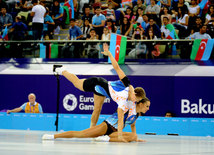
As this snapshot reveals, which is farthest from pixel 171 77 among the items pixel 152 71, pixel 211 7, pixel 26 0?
pixel 26 0

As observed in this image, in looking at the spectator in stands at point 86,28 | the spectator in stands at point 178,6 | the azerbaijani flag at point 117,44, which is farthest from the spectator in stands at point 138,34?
the spectator in stands at point 178,6

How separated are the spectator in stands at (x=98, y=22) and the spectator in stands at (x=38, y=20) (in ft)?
7.41

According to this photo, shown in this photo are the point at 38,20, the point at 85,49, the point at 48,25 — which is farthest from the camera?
the point at 48,25

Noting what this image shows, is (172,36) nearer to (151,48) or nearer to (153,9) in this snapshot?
(151,48)

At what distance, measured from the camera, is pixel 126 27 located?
1556 cm

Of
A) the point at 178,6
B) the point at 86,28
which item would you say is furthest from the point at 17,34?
the point at 178,6

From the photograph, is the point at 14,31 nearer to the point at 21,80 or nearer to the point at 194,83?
the point at 21,80

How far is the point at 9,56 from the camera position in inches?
635

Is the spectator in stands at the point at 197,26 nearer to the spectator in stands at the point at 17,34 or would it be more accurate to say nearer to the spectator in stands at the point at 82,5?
the spectator in stands at the point at 82,5

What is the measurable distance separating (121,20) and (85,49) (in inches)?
88.3

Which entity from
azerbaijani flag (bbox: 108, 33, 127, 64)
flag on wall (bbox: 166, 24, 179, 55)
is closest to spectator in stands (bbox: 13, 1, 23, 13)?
azerbaijani flag (bbox: 108, 33, 127, 64)

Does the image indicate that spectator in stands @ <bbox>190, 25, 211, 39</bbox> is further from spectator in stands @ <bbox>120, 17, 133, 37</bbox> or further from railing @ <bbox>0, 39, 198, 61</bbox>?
spectator in stands @ <bbox>120, 17, 133, 37</bbox>

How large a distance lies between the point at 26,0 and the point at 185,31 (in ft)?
28.2

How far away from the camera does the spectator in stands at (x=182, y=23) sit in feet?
48.5
